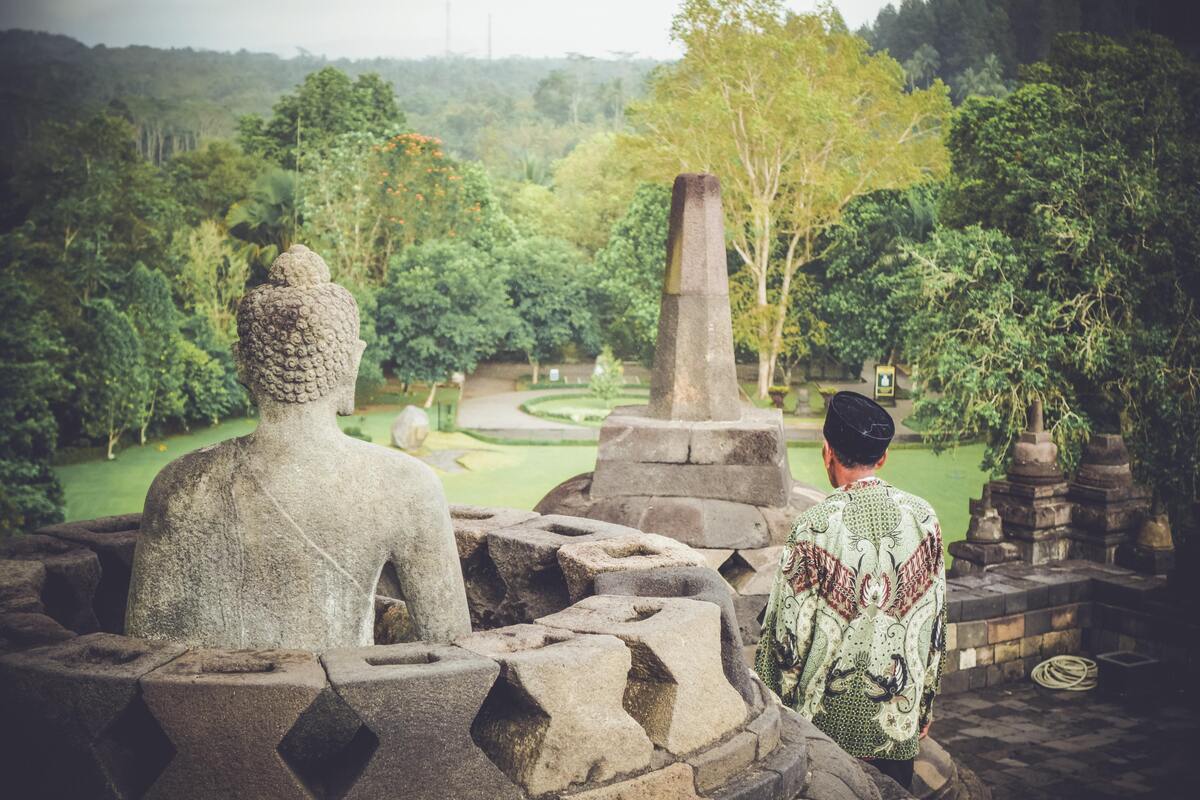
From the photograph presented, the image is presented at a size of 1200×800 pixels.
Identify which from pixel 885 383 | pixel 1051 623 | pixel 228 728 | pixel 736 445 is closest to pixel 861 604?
pixel 228 728

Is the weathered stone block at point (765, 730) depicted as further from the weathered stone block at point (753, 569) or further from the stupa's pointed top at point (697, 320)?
the stupa's pointed top at point (697, 320)

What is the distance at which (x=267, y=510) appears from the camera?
2.84m

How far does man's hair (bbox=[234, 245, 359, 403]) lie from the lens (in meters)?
2.93

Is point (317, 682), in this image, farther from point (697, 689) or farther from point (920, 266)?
point (920, 266)

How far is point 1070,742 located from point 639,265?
58.3 ft

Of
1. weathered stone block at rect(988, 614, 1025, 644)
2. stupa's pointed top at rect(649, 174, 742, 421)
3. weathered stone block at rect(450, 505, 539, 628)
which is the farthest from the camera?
weathered stone block at rect(988, 614, 1025, 644)

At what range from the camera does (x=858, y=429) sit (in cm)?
326

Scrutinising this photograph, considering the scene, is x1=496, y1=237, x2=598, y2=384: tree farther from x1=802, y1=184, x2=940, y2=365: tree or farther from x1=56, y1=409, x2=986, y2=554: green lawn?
x1=56, y1=409, x2=986, y2=554: green lawn

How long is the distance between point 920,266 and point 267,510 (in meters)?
11.6

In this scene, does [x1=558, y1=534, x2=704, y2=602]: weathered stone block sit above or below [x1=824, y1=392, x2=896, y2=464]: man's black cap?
below

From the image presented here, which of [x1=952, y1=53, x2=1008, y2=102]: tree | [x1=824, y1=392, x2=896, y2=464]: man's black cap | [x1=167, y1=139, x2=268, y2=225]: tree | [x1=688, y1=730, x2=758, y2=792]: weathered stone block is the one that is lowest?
[x1=688, y1=730, x2=758, y2=792]: weathered stone block

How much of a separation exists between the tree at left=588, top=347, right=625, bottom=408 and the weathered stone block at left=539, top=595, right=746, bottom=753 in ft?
65.6

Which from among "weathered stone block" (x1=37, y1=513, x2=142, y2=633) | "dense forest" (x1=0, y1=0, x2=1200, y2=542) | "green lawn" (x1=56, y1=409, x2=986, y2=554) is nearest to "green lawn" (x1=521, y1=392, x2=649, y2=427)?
"dense forest" (x1=0, y1=0, x2=1200, y2=542)

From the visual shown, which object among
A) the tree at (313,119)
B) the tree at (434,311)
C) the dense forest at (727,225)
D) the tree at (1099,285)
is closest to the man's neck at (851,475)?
the tree at (1099,285)
